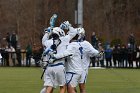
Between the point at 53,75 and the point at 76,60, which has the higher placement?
the point at 76,60

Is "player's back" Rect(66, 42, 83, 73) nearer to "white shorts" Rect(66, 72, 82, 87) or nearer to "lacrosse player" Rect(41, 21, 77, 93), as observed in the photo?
"white shorts" Rect(66, 72, 82, 87)

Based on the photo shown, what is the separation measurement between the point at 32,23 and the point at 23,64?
20202mm

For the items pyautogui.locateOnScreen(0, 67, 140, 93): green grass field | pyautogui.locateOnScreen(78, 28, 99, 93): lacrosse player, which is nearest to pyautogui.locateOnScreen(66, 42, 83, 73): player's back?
pyautogui.locateOnScreen(78, 28, 99, 93): lacrosse player

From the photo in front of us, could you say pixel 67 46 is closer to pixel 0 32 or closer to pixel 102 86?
pixel 102 86

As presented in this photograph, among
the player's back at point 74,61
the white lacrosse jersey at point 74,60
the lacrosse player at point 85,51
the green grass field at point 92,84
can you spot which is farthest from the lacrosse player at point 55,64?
the green grass field at point 92,84

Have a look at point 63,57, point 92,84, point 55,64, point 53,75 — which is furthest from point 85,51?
point 92,84

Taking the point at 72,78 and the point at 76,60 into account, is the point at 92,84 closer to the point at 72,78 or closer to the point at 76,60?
the point at 76,60

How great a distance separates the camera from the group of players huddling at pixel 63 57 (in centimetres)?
1830

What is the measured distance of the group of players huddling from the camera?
18297mm

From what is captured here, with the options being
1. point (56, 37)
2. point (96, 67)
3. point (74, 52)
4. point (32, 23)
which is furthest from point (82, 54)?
point (32, 23)

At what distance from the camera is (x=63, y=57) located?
18.4m

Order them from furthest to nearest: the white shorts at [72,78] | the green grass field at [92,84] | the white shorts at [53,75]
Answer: the green grass field at [92,84] < the white shorts at [72,78] < the white shorts at [53,75]

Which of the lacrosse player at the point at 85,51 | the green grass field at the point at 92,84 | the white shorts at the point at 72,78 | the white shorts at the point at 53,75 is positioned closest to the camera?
the white shorts at the point at 53,75

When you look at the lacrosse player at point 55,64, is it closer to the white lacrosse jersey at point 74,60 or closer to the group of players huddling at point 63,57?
the group of players huddling at point 63,57
